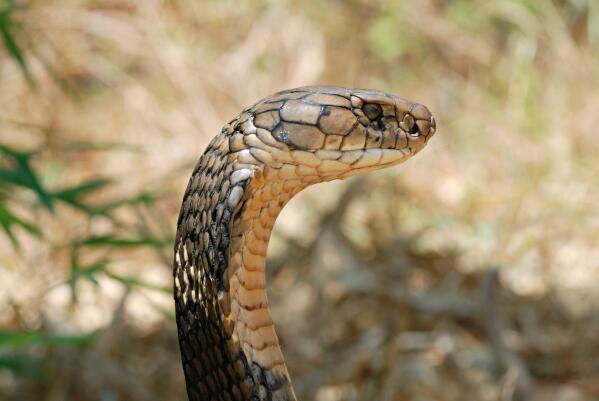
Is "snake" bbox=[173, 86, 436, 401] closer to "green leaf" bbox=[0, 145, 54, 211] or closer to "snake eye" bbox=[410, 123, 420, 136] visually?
"snake eye" bbox=[410, 123, 420, 136]

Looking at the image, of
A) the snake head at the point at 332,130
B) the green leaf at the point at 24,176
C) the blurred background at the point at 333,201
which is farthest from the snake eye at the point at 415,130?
the green leaf at the point at 24,176

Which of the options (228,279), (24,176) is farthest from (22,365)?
(228,279)

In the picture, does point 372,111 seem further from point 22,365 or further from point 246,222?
point 22,365

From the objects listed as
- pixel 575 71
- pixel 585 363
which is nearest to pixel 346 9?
pixel 575 71

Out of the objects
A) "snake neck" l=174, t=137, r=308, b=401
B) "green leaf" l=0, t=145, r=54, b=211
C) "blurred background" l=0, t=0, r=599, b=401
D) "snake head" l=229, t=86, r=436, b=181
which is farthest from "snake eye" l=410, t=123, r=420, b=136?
"green leaf" l=0, t=145, r=54, b=211

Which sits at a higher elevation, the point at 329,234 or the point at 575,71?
the point at 575,71

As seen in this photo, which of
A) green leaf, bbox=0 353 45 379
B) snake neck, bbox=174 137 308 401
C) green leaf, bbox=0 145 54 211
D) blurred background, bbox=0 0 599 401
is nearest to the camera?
snake neck, bbox=174 137 308 401

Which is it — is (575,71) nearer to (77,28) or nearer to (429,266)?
(429,266)

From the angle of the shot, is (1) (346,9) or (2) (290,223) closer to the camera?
(2) (290,223)
